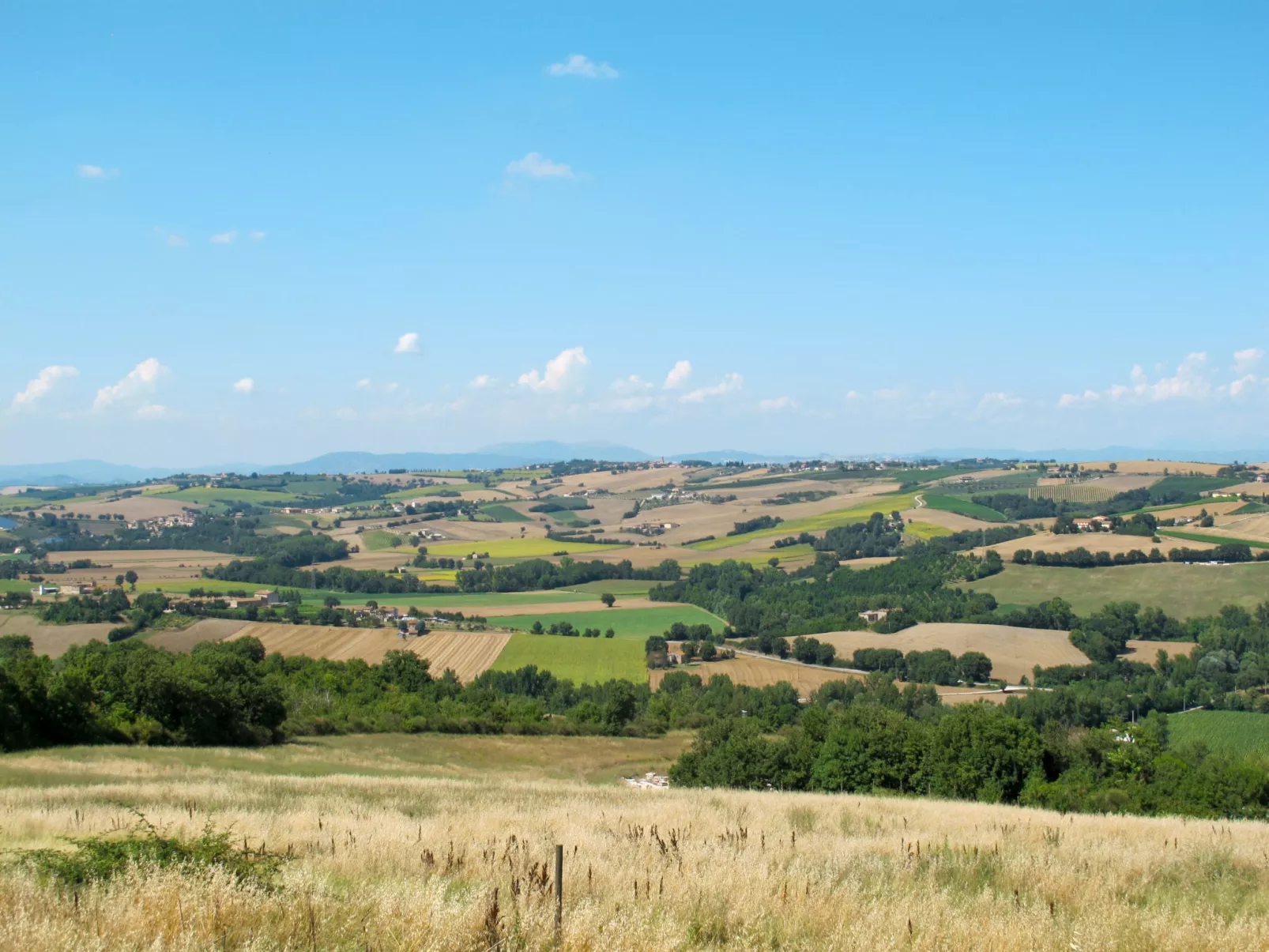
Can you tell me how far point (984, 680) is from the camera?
80.2m

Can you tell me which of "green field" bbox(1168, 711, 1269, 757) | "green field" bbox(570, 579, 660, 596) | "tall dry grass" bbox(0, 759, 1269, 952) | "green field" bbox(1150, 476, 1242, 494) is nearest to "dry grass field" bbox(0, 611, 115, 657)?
"green field" bbox(570, 579, 660, 596)

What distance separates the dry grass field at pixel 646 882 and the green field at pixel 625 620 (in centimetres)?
7636

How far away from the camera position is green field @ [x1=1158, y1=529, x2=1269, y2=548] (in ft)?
345

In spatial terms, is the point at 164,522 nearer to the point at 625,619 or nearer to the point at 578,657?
the point at 625,619

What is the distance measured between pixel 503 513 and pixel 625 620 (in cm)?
9466

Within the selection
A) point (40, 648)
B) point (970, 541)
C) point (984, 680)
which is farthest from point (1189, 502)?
point (40, 648)

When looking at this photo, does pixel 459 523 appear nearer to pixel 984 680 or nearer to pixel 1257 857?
pixel 984 680

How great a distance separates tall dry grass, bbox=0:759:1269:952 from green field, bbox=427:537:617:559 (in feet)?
411

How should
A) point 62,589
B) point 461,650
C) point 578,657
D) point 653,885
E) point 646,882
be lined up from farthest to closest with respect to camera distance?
point 62,589 → point 461,650 → point 578,657 → point 653,885 → point 646,882

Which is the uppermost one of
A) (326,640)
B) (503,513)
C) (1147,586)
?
(503,513)

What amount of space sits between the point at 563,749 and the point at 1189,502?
124m

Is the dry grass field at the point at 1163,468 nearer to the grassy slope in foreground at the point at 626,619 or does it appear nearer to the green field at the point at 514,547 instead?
the green field at the point at 514,547

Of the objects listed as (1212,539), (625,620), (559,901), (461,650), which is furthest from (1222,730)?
(559,901)

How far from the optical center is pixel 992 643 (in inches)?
3369
